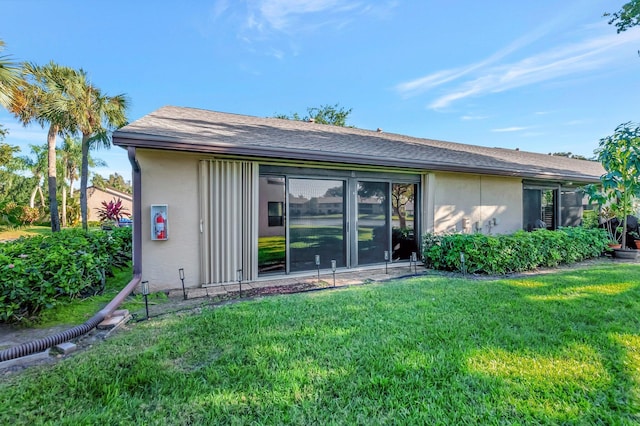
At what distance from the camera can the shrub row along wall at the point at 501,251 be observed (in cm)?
622

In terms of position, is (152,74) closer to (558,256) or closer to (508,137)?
(558,256)

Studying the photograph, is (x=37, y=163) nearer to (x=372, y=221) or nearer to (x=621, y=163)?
(x=372, y=221)

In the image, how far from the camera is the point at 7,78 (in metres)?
6.14

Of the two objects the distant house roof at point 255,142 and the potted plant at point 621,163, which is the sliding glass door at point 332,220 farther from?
the potted plant at point 621,163

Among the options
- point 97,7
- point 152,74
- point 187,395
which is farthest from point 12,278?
point 152,74

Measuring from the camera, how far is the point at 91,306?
13.9 ft

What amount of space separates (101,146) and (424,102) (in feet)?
53.9

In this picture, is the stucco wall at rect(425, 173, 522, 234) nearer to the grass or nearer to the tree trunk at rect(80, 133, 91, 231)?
the grass

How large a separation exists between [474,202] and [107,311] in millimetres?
8411

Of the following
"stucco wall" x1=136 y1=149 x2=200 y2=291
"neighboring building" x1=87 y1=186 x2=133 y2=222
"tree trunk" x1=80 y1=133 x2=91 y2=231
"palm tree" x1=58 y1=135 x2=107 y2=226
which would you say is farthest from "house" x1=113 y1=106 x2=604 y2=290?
"neighboring building" x1=87 y1=186 x2=133 y2=222

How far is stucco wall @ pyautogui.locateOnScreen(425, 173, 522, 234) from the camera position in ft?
25.3

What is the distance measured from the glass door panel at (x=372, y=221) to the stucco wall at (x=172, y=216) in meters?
3.46

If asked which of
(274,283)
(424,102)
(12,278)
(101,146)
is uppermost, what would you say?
(424,102)

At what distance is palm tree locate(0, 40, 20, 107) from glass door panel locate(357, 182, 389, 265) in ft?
25.1
